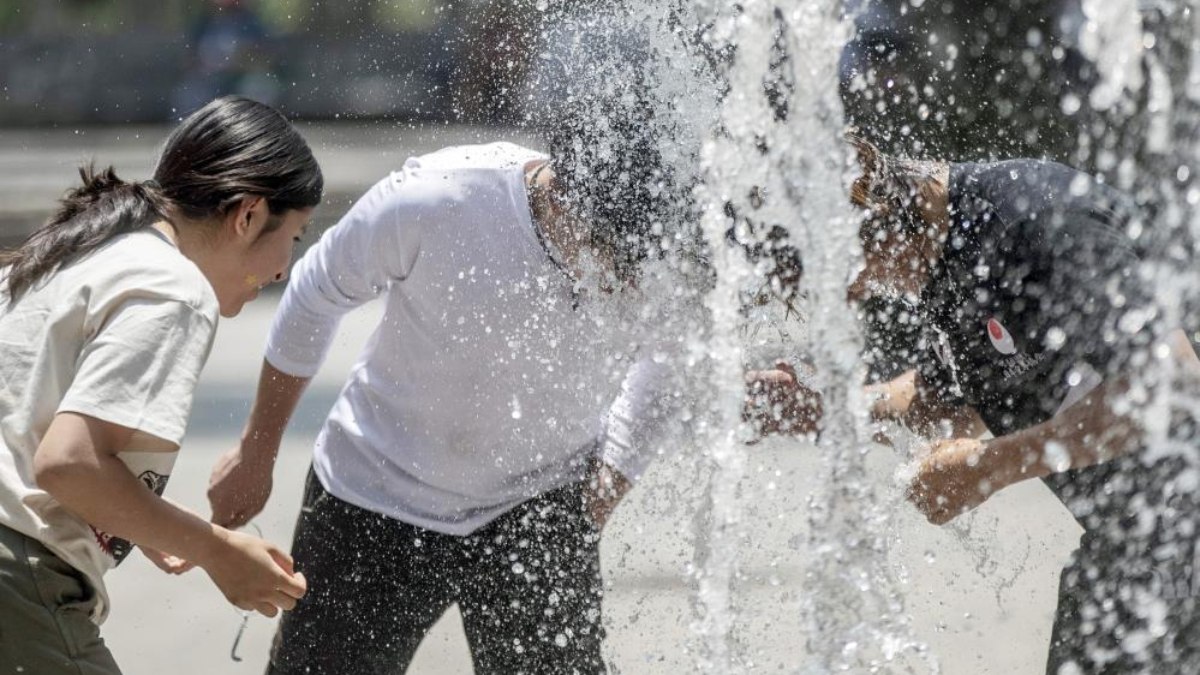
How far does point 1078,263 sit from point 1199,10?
123 centimetres

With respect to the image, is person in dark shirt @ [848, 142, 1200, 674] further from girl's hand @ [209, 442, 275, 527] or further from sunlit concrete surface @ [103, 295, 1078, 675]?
girl's hand @ [209, 442, 275, 527]

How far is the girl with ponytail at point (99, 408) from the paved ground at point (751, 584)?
94cm

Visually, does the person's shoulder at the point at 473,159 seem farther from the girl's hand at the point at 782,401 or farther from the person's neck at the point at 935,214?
the person's neck at the point at 935,214

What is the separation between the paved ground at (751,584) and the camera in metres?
3.42

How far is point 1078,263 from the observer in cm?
201

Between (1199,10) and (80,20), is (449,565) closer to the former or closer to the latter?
(1199,10)

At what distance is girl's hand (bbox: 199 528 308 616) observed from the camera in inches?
77.7

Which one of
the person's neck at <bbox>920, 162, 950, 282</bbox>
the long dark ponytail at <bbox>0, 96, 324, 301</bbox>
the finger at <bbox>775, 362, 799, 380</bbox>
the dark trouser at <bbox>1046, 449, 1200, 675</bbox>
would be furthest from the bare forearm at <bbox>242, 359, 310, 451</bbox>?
the dark trouser at <bbox>1046, 449, 1200, 675</bbox>

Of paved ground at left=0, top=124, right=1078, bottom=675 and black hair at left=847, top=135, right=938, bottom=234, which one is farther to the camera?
paved ground at left=0, top=124, right=1078, bottom=675

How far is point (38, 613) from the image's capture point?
77.3 inches

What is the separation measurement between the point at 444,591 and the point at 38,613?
714 mm

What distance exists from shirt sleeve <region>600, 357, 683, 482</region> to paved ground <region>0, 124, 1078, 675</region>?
0.55 ft

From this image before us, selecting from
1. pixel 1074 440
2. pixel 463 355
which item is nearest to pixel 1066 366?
pixel 1074 440

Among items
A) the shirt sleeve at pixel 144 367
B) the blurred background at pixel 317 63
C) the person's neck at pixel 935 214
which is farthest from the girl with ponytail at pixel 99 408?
the blurred background at pixel 317 63
